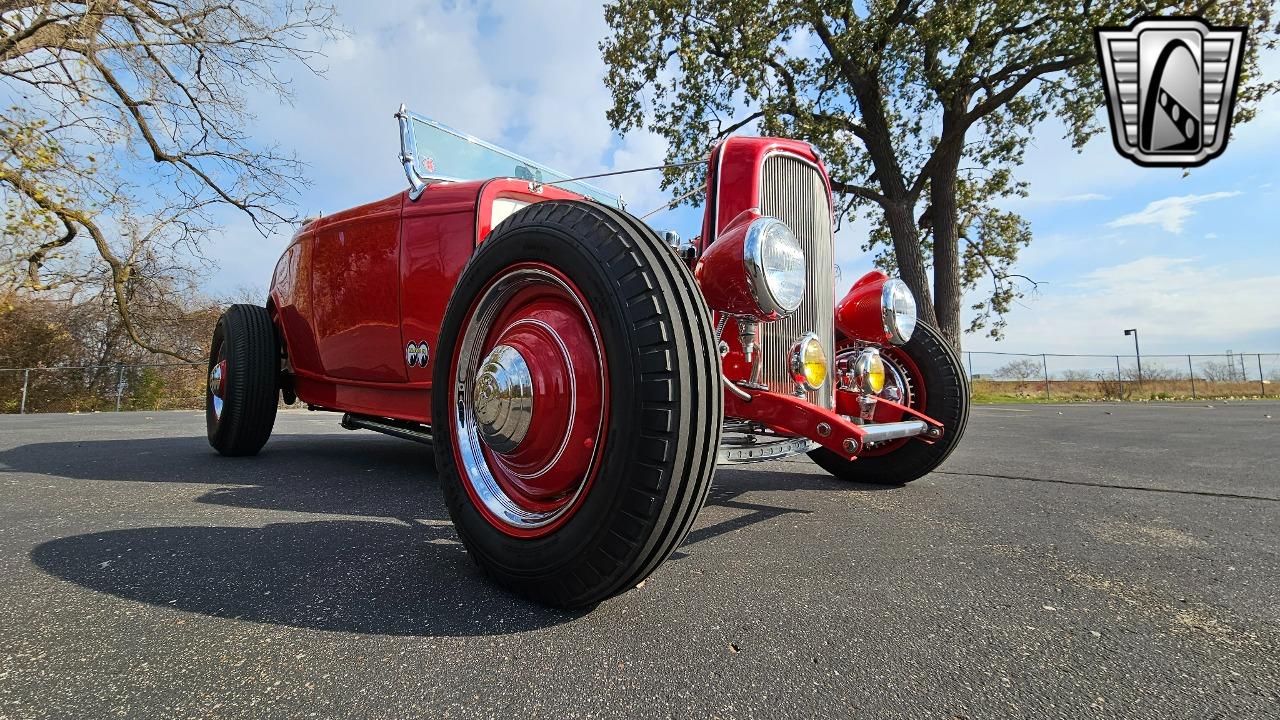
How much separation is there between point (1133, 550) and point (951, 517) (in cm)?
57

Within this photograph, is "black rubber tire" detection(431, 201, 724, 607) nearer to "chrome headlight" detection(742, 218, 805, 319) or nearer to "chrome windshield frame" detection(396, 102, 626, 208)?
"chrome headlight" detection(742, 218, 805, 319)

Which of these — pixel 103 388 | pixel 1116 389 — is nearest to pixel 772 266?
pixel 103 388

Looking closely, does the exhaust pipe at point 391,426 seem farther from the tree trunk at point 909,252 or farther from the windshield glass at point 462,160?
the tree trunk at point 909,252

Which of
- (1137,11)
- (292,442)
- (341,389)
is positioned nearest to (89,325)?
(292,442)

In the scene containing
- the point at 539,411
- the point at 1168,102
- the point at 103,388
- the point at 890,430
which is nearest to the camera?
the point at 539,411

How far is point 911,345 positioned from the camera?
3.20 metres

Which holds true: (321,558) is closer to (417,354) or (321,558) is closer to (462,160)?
(417,354)

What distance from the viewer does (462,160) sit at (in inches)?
144

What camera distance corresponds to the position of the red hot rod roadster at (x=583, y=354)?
4.08 ft

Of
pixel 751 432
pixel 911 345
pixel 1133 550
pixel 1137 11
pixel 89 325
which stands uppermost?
pixel 1137 11

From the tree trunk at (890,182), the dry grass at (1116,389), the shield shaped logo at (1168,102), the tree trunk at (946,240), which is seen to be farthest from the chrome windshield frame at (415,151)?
the dry grass at (1116,389)

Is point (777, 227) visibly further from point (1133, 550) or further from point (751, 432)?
point (1133, 550)

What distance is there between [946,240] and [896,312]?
1188 centimetres

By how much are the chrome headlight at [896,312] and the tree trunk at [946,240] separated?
35.5 ft
